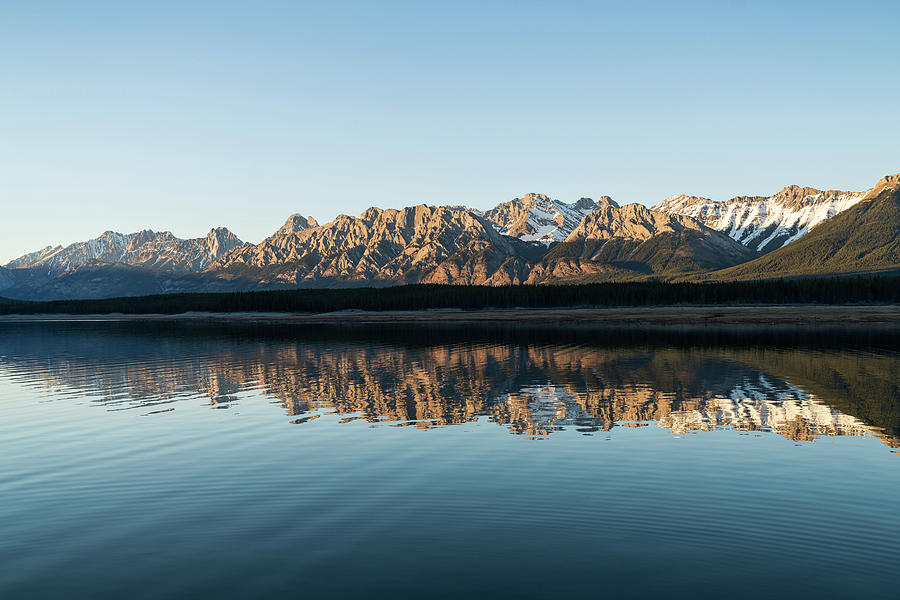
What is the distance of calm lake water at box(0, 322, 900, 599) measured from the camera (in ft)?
54.2

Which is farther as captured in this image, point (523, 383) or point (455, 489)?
point (523, 383)

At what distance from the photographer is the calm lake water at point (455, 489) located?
650 inches

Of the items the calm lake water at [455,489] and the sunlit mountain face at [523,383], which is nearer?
the calm lake water at [455,489]

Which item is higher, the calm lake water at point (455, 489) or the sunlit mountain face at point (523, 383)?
the calm lake water at point (455, 489)

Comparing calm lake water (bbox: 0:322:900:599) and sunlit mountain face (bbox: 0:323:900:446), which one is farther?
sunlit mountain face (bbox: 0:323:900:446)

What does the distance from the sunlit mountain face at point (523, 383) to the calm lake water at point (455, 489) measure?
0.42 m

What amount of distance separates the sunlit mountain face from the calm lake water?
0.42 m

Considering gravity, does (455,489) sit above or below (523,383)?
above

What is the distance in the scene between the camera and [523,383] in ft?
185

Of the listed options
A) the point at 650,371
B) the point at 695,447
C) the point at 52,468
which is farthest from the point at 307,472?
the point at 650,371

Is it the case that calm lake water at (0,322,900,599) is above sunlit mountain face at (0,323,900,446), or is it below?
above

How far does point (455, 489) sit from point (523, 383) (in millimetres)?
32461

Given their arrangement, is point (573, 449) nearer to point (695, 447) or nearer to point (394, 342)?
point (695, 447)

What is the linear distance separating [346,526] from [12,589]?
8.35 meters
